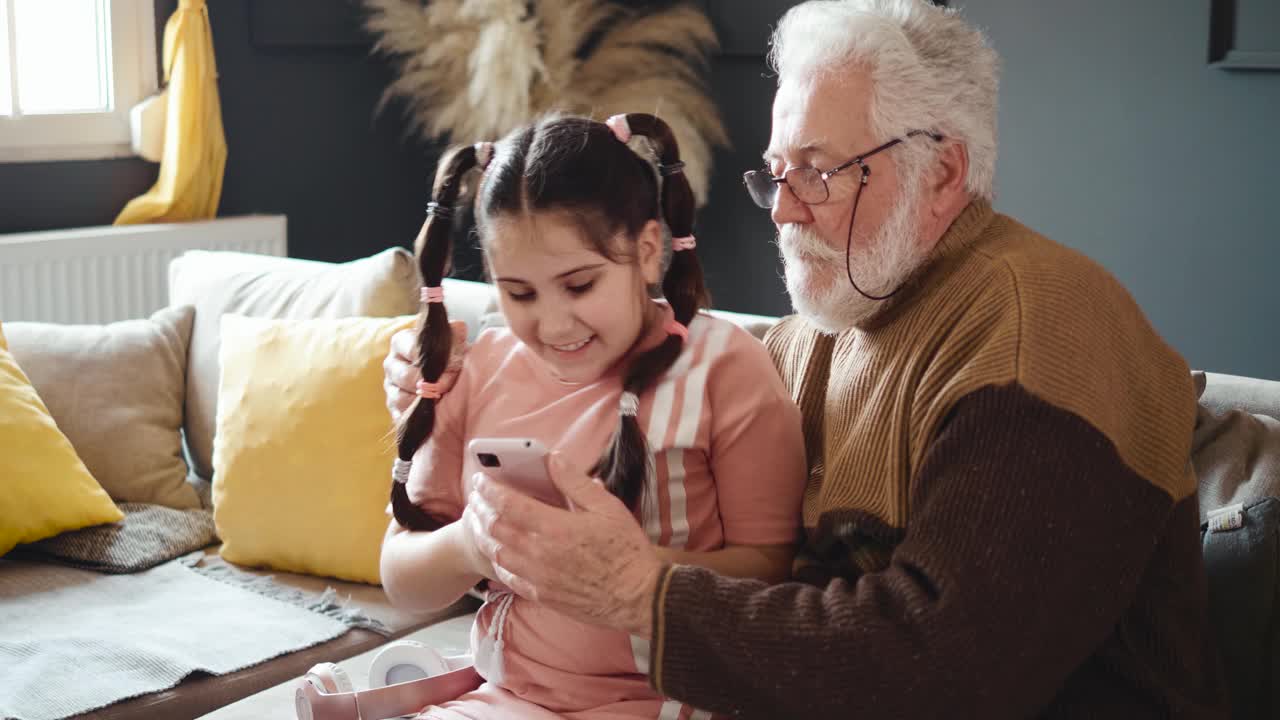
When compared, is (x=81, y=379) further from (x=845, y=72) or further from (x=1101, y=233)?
(x=1101, y=233)

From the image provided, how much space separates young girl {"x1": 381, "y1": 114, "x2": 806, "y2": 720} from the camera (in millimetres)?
1439

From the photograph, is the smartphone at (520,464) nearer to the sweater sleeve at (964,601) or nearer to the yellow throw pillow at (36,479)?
the sweater sleeve at (964,601)

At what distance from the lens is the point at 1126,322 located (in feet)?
4.40

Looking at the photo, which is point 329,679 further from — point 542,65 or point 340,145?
point 340,145

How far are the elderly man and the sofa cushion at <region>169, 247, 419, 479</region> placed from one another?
125cm

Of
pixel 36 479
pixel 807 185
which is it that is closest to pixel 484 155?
pixel 807 185

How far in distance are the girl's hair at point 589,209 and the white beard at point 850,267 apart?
0.39 ft

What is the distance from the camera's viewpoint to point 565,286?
144 cm

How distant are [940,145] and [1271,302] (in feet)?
6.53

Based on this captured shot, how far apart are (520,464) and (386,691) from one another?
43 centimetres

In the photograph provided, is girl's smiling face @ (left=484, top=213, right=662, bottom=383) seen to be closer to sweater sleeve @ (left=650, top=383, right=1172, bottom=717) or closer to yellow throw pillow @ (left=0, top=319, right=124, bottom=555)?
sweater sleeve @ (left=650, top=383, right=1172, bottom=717)

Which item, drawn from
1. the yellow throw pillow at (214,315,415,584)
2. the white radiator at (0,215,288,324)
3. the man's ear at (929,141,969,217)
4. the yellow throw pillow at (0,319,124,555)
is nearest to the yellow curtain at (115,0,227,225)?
the white radiator at (0,215,288,324)

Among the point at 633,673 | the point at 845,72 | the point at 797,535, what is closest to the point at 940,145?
the point at 845,72

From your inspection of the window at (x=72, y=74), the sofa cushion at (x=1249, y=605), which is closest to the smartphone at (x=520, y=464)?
the sofa cushion at (x=1249, y=605)
